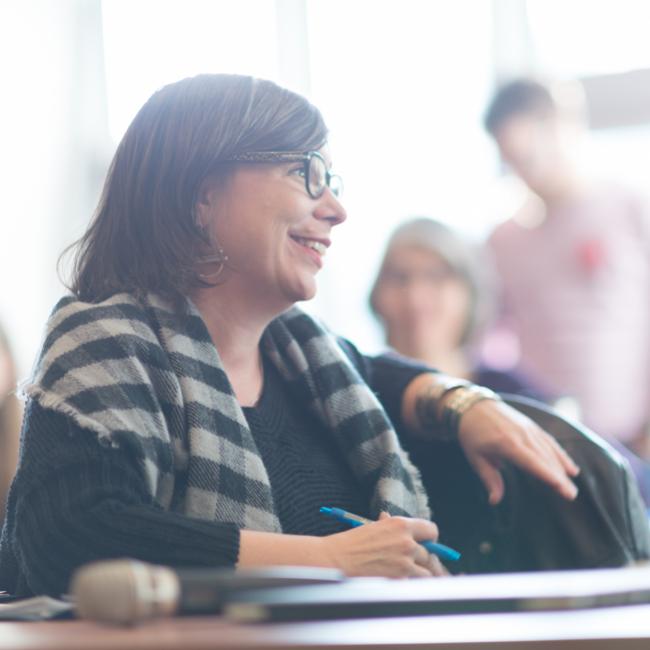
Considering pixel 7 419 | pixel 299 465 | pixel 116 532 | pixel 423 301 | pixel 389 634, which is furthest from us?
pixel 423 301

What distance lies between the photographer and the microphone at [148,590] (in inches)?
29.1

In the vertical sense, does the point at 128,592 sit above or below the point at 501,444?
above

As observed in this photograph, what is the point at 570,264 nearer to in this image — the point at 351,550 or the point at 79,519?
the point at 351,550

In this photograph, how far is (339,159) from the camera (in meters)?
4.55

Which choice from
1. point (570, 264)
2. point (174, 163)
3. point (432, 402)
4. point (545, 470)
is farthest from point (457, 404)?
point (570, 264)

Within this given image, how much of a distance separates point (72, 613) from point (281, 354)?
76 cm

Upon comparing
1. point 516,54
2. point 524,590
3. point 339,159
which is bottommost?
point 524,590

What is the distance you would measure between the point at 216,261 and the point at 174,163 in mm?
150

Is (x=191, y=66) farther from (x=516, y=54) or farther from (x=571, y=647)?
(x=571, y=647)

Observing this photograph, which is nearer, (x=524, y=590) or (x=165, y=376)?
(x=524, y=590)

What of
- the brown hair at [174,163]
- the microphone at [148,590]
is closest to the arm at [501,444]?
the brown hair at [174,163]

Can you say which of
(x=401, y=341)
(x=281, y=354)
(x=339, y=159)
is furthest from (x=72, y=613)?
(x=339, y=159)

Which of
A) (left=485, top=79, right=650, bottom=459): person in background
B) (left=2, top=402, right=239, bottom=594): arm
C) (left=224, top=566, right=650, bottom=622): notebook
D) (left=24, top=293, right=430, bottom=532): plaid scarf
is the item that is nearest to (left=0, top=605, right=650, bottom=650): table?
(left=224, top=566, right=650, bottom=622): notebook

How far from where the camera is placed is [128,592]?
74 centimetres
